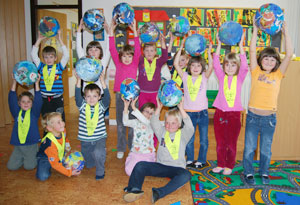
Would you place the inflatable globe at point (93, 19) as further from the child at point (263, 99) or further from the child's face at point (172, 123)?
the child at point (263, 99)

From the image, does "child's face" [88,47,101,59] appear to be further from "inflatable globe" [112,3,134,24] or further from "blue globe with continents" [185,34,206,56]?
"blue globe with continents" [185,34,206,56]

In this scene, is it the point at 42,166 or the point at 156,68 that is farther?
the point at 156,68

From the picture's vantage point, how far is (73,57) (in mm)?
7781

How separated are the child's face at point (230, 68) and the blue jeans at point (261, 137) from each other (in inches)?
17.9

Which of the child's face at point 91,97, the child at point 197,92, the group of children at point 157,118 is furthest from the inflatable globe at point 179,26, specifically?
the child's face at point 91,97

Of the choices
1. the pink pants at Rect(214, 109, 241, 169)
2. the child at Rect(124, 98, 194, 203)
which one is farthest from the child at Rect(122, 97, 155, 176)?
the pink pants at Rect(214, 109, 241, 169)

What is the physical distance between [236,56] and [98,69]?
1405mm

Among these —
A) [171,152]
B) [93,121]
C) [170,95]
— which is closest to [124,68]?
[93,121]

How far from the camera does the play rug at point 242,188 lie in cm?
231

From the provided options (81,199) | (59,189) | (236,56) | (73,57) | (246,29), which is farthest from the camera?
(73,57)

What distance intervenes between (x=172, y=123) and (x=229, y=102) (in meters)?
0.66

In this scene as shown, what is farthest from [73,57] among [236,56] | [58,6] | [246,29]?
[236,56]

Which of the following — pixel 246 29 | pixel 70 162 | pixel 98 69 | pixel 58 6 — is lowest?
pixel 70 162

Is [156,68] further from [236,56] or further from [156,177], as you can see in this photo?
[156,177]
